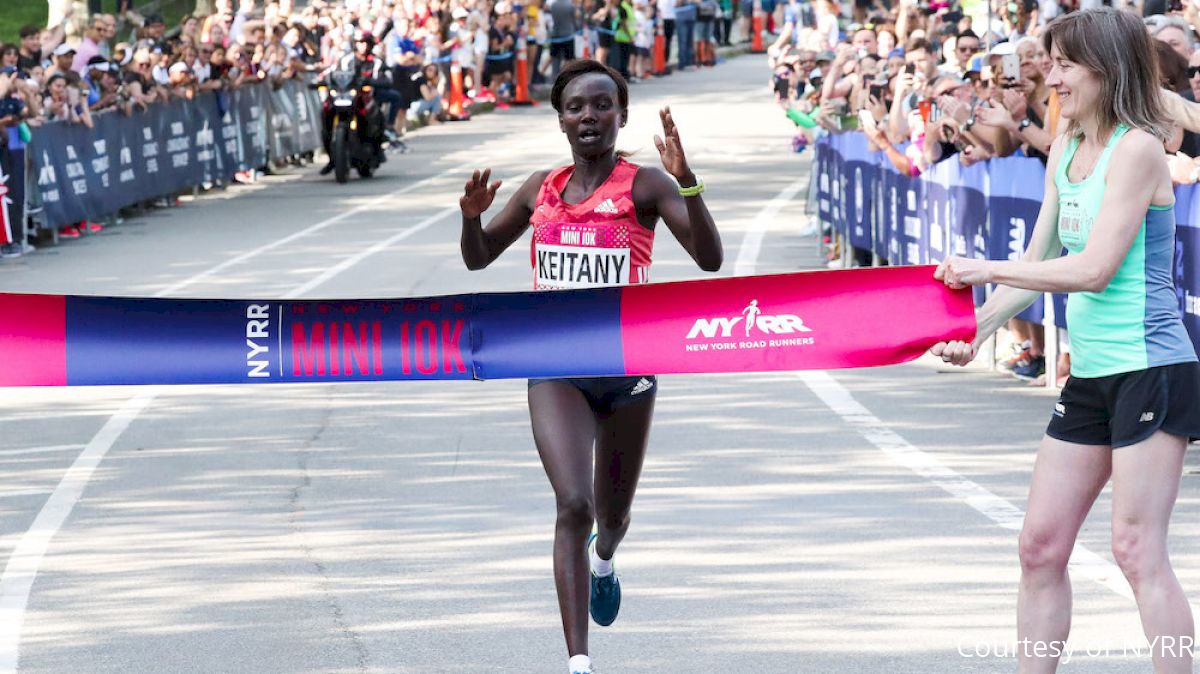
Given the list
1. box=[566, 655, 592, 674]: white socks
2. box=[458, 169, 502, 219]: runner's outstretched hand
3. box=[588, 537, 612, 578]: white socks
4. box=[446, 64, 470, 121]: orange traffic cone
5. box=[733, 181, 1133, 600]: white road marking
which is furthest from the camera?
box=[446, 64, 470, 121]: orange traffic cone

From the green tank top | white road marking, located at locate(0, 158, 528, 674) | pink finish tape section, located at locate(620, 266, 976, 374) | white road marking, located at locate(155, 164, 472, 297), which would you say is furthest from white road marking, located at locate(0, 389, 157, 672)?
white road marking, located at locate(155, 164, 472, 297)

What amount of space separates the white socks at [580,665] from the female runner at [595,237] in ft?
0.81

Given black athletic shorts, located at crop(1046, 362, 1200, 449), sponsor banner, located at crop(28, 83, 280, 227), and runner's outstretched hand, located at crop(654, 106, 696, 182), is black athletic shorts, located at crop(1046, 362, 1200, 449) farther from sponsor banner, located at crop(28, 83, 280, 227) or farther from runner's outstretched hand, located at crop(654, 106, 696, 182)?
sponsor banner, located at crop(28, 83, 280, 227)

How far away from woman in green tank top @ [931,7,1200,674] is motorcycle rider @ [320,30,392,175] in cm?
2368

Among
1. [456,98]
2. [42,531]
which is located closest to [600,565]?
[42,531]

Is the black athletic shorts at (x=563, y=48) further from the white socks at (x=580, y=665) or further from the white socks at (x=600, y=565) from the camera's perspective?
the white socks at (x=580, y=665)

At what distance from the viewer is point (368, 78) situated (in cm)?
2869

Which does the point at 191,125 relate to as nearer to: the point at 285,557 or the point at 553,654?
the point at 285,557

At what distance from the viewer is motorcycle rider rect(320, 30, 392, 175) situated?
2866cm

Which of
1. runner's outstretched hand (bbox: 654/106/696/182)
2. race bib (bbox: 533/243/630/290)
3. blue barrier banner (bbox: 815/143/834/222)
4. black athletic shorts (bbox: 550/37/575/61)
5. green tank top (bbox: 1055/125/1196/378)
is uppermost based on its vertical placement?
runner's outstretched hand (bbox: 654/106/696/182)

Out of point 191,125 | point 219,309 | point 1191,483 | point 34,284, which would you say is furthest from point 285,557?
point 191,125

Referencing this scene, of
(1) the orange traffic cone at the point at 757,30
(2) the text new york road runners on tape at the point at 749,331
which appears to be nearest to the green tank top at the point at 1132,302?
(2) the text new york road runners on tape at the point at 749,331

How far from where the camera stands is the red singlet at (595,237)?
6.62 metres

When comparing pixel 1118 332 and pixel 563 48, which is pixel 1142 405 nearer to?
pixel 1118 332
